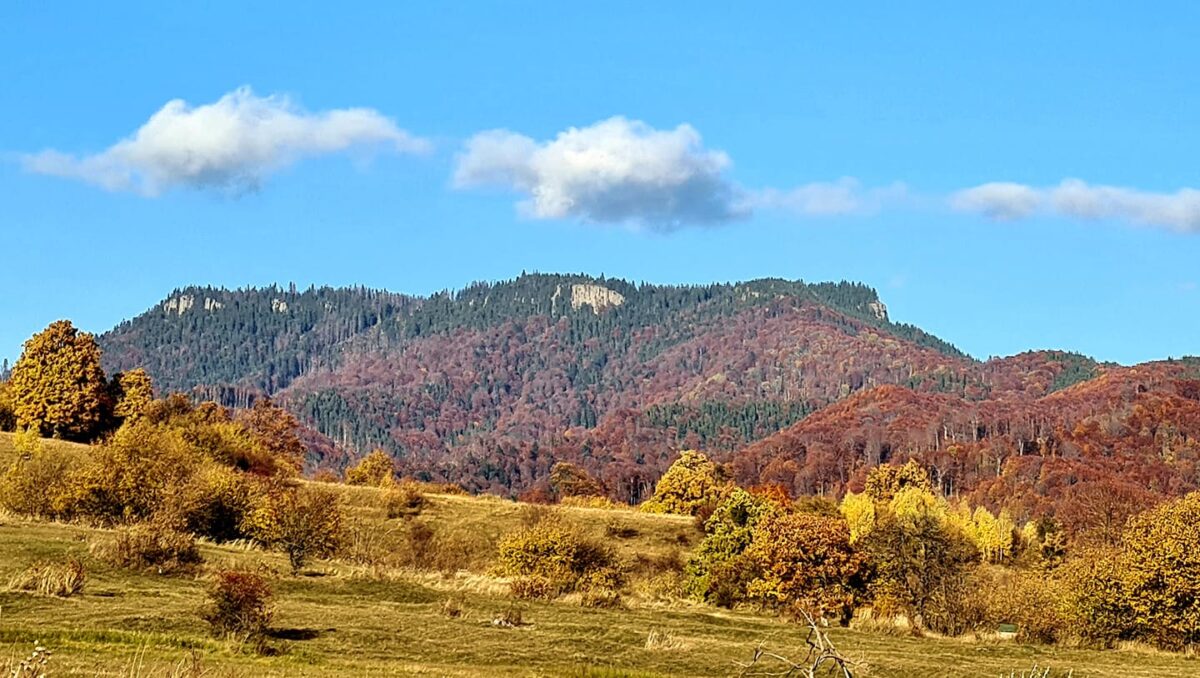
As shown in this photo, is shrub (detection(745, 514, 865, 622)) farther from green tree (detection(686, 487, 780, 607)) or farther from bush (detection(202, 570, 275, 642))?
bush (detection(202, 570, 275, 642))

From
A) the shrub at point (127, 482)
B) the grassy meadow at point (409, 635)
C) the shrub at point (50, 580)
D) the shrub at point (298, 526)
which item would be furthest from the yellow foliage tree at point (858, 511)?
the shrub at point (50, 580)

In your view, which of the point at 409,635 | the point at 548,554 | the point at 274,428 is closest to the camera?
the point at 409,635

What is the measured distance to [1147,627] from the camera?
4034cm

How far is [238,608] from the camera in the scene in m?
25.1

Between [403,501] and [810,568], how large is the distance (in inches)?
1647

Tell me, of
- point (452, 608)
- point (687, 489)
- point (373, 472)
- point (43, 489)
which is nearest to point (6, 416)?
point (373, 472)

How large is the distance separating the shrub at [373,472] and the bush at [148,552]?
7564 centimetres

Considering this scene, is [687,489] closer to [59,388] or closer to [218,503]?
[59,388]

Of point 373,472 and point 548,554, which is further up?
point 373,472

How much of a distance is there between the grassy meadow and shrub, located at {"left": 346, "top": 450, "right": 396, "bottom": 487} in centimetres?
7691

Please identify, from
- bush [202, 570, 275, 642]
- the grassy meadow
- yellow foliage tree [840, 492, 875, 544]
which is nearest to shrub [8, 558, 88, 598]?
the grassy meadow

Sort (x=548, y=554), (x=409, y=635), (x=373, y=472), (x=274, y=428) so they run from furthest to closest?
1. (x=373, y=472)
2. (x=274, y=428)
3. (x=548, y=554)
4. (x=409, y=635)

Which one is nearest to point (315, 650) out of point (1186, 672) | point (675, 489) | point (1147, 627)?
point (1186, 672)

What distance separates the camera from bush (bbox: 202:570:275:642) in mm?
24672
